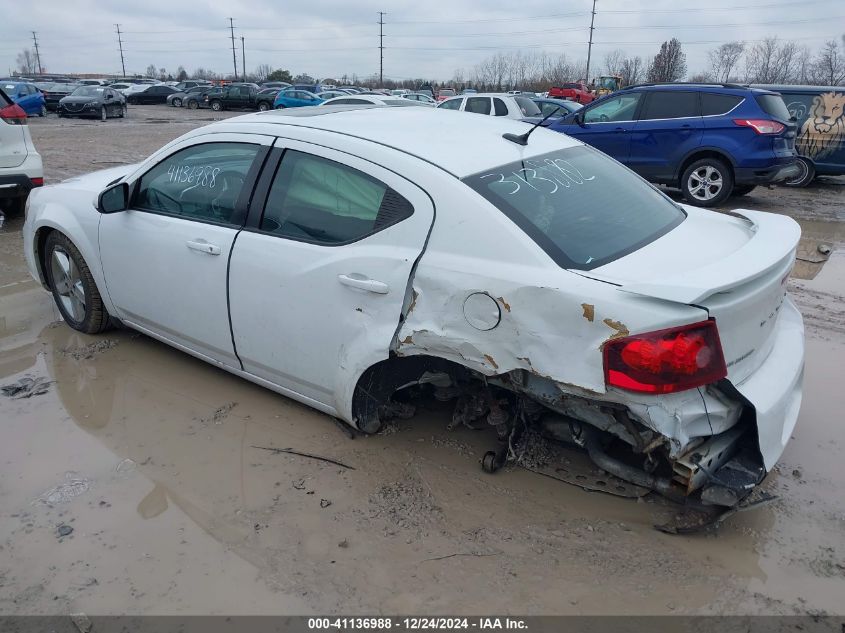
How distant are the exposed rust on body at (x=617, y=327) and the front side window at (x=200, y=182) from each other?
201 cm

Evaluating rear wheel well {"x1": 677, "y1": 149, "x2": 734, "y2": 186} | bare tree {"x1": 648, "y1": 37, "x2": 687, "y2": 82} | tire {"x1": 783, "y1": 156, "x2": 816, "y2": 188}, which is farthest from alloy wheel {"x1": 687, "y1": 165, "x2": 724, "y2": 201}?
bare tree {"x1": 648, "y1": 37, "x2": 687, "y2": 82}

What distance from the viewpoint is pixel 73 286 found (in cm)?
450

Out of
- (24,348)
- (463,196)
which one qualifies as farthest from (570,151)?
(24,348)

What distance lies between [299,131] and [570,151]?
1.40 m

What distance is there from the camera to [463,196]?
2701 millimetres

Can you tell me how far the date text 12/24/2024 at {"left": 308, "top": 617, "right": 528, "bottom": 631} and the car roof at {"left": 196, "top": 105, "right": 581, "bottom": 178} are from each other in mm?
1735

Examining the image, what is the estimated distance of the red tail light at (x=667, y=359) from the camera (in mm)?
2236

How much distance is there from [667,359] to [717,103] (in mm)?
8441

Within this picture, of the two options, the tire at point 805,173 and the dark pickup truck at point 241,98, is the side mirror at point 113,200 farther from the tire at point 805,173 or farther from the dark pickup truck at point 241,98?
the dark pickup truck at point 241,98

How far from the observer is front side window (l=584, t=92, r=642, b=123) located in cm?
997

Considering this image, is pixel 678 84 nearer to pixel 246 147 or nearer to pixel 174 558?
pixel 246 147

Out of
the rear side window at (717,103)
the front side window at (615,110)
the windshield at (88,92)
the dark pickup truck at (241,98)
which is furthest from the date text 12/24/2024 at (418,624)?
the dark pickup truck at (241,98)

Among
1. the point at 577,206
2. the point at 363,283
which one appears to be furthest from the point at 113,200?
the point at 577,206

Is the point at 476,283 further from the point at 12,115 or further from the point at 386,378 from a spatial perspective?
the point at 12,115
